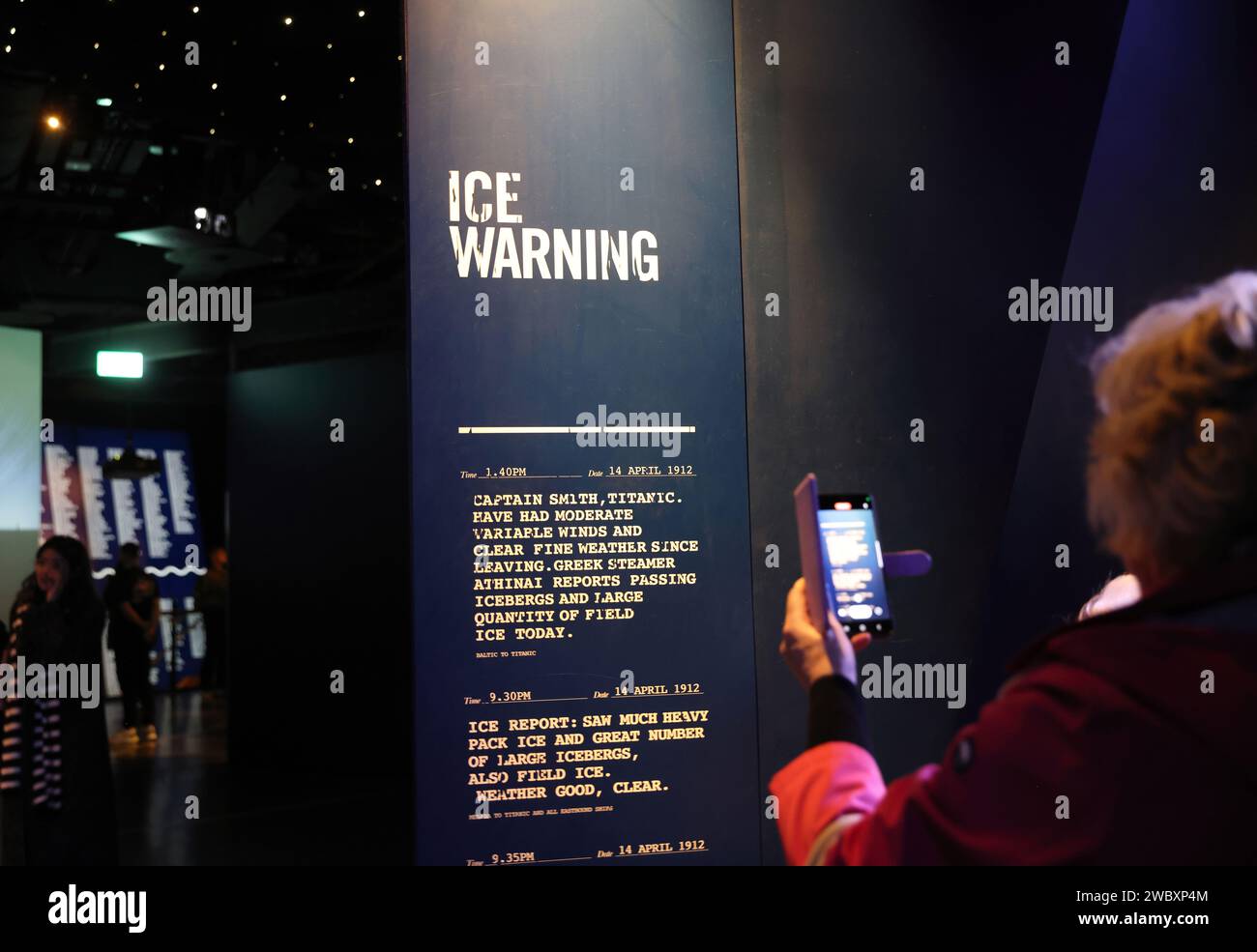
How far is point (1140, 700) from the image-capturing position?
4.91 ft

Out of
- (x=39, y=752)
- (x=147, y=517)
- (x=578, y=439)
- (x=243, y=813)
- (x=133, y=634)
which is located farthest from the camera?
(x=147, y=517)

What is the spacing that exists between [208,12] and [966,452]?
4.84 m

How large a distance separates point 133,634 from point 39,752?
6119 mm

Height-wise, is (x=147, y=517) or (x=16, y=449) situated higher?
(x=16, y=449)

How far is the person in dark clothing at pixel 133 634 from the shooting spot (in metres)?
10.5

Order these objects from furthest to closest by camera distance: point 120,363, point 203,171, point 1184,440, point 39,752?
point 120,363, point 203,171, point 39,752, point 1184,440

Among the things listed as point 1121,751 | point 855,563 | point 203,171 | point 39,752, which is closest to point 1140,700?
point 1121,751

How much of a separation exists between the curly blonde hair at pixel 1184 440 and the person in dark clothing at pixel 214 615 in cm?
1201

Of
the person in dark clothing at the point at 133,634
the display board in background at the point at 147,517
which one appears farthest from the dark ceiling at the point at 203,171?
the person in dark clothing at the point at 133,634

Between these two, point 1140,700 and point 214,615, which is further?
point 214,615

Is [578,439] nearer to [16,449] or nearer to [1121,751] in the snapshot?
[1121,751]

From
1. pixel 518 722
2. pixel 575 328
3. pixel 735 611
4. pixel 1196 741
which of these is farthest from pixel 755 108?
pixel 1196 741

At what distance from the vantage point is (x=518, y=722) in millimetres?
3557
